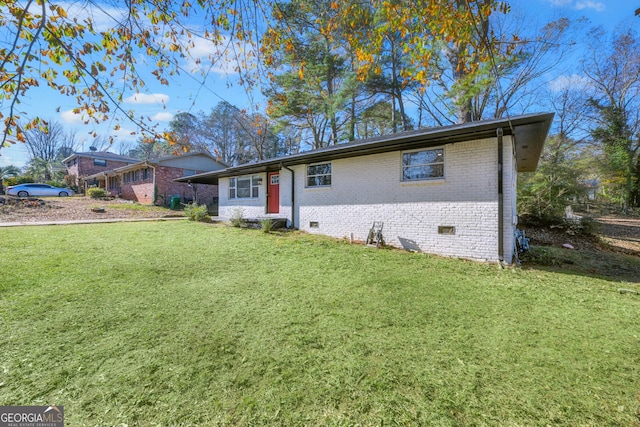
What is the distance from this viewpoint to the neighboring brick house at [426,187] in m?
5.80

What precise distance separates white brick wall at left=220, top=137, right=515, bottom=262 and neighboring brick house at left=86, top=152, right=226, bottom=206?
1388cm

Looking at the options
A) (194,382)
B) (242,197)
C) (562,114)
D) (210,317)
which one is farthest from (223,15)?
(562,114)

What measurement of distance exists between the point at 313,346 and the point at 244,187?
11100 mm

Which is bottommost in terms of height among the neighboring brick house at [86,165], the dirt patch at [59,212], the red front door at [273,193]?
the dirt patch at [59,212]

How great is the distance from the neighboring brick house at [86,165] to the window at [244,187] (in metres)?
21.5

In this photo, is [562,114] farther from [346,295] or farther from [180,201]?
[180,201]

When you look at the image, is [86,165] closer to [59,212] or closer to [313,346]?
[59,212]

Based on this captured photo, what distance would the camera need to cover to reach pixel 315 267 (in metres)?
5.38

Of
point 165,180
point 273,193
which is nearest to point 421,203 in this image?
point 273,193

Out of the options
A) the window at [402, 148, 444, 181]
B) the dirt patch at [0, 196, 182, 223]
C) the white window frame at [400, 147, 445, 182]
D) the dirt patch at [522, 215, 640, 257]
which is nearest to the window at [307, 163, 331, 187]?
the white window frame at [400, 147, 445, 182]

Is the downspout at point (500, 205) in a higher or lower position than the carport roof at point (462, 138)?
lower

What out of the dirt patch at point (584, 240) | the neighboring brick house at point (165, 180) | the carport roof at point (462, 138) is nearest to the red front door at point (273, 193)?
the carport roof at point (462, 138)

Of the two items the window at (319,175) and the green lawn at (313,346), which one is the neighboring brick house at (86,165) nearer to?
the window at (319,175)

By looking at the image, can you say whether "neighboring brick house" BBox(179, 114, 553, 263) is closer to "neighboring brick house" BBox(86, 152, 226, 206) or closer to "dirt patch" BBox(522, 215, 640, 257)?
"dirt patch" BBox(522, 215, 640, 257)
